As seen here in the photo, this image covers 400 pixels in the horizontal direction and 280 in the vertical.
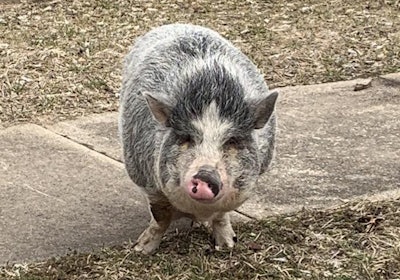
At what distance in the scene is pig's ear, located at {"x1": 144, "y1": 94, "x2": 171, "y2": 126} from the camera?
374cm

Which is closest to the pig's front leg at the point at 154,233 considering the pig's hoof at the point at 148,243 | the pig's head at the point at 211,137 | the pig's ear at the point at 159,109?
the pig's hoof at the point at 148,243

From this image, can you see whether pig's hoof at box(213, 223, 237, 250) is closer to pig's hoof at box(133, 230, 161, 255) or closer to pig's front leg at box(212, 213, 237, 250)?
pig's front leg at box(212, 213, 237, 250)

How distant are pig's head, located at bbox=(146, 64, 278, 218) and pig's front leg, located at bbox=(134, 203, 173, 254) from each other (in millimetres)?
438

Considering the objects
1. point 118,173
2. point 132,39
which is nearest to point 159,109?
point 118,173

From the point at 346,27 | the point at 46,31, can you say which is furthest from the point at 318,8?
the point at 46,31

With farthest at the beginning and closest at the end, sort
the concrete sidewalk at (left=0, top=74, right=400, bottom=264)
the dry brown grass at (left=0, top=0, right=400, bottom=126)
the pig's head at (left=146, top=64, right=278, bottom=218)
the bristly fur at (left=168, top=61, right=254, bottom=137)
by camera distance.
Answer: the dry brown grass at (left=0, top=0, right=400, bottom=126)
the concrete sidewalk at (left=0, top=74, right=400, bottom=264)
the bristly fur at (left=168, top=61, right=254, bottom=137)
the pig's head at (left=146, top=64, right=278, bottom=218)

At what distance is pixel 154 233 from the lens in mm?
4258

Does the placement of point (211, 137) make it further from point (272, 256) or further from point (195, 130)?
point (272, 256)

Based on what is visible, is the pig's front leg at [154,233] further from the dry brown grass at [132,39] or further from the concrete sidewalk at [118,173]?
the dry brown grass at [132,39]

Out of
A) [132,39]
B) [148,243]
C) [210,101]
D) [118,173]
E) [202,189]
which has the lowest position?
[132,39]

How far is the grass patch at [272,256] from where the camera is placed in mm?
3980

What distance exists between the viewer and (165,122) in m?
3.78

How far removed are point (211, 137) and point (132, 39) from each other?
4.46 meters

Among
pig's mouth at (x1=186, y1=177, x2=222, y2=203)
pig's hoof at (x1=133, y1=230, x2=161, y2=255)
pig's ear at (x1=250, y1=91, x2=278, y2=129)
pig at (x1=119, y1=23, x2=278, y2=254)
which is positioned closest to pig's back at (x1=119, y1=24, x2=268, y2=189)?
pig at (x1=119, y1=23, x2=278, y2=254)
